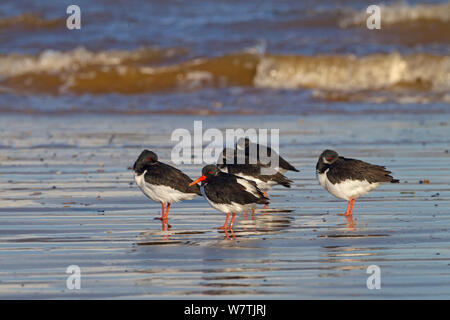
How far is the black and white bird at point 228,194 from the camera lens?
28.7 feet

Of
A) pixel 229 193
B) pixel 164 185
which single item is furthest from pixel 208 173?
pixel 164 185

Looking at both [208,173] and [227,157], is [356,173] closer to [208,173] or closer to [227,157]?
[208,173]

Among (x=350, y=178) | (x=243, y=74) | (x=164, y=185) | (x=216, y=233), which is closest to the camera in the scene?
(x=216, y=233)

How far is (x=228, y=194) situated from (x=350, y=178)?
1.57 meters

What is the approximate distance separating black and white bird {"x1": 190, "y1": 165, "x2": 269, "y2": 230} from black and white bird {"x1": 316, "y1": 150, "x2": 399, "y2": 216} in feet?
3.35

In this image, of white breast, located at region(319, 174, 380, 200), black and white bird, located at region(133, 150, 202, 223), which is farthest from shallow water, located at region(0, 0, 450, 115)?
black and white bird, located at region(133, 150, 202, 223)

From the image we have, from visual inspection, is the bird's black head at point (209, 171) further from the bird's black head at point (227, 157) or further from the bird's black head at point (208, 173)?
the bird's black head at point (227, 157)

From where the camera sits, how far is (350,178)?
31.1 feet

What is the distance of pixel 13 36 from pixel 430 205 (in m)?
24.9

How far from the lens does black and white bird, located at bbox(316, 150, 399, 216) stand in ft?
31.1

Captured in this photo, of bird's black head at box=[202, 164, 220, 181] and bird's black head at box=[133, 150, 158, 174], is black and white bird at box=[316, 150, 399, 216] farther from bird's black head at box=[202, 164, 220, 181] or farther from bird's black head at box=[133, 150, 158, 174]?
bird's black head at box=[133, 150, 158, 174]

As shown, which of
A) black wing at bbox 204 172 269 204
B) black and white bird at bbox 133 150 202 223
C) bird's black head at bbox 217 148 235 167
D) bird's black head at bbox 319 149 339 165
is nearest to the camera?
black wing at bbox 204 172 269 204

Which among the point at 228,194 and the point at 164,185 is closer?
the point at 228,194

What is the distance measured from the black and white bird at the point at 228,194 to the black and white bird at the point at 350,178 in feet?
3.35
